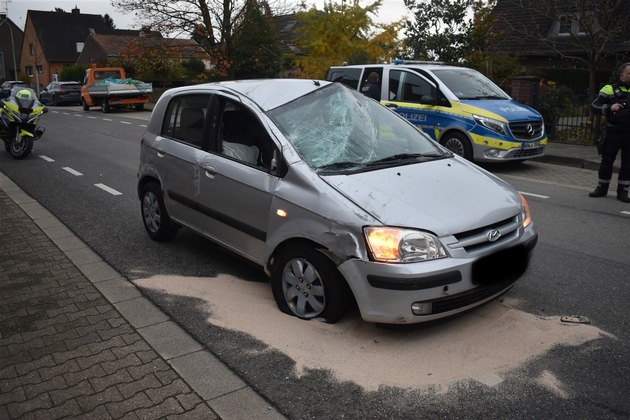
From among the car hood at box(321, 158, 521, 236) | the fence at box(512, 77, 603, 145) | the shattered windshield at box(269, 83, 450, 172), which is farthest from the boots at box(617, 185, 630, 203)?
the fence at box(512, 77, 603, 145)

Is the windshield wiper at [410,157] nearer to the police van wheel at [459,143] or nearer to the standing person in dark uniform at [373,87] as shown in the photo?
the police van wheel at [459,143]

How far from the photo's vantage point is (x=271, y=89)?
505 centimetres

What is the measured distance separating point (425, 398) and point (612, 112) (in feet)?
20.9

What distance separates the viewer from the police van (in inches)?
416

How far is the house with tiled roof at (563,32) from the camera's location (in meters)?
14.7

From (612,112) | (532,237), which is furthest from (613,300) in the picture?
(612,112)

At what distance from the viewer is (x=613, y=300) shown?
4664 mm

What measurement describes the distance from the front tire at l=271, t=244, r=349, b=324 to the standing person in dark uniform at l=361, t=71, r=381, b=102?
794 centimetres

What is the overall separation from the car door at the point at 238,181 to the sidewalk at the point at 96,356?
83cm

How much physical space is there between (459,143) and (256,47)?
24366 millimetres

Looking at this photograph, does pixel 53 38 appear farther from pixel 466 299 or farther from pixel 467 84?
pixel 466 299

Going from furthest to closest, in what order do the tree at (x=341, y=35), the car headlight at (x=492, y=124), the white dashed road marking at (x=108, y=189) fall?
the tree at (x=341, y=35)
the car headlight at (x=492, y=124)
the white dashed road marking at (x=108, y=189)

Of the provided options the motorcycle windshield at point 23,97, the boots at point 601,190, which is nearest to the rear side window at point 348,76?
the boots at point 601,190

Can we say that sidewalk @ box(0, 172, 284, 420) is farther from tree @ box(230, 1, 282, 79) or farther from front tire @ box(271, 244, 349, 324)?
tree @ box(230, 1, 282, 79)
